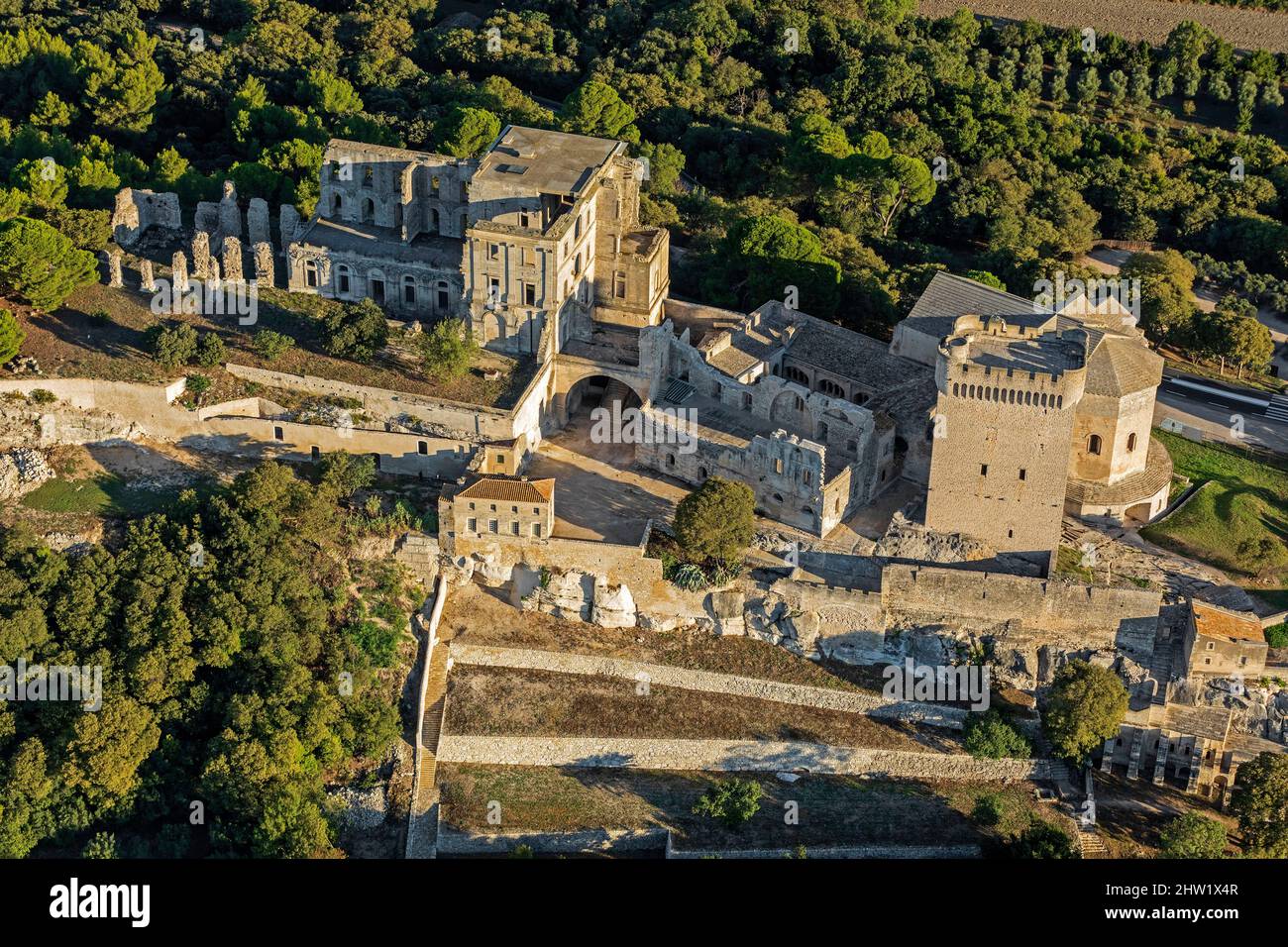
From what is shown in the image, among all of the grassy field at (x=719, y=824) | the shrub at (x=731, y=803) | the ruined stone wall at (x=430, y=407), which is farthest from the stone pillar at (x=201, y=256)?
the shrub at (x=731, y=803)

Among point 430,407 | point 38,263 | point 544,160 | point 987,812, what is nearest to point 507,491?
point 430,407

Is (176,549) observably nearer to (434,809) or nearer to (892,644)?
(434,809)

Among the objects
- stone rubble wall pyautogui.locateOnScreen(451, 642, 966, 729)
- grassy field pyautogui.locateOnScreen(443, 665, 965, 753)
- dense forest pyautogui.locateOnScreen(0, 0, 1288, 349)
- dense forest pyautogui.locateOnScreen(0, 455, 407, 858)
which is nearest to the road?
dense forest pyautogui.locateOnScreen(0, 0, 1288, 349)

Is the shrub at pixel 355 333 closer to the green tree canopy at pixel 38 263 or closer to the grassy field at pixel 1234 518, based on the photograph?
the green tree canopy at pixel 38 263

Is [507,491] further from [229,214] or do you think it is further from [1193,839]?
[1193,839]

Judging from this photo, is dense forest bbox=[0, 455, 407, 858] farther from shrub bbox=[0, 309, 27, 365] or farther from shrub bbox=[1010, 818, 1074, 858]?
shrub bbox=[1010, 818, 1074, 858]

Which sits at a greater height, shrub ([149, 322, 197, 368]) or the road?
shrub ([149, 322, 197, 368])
